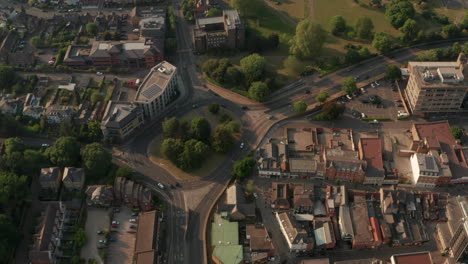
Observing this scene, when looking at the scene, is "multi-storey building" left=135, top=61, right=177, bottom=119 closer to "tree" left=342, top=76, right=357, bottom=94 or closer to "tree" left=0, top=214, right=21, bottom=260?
"tree" left=0, top=214, right=21, bottom=260

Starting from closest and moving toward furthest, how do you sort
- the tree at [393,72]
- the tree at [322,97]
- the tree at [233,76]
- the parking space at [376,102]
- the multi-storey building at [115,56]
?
1. the tree at [322,97]
2. the parking space at [376,102]
3. the tree at [233,76]
4. the tree at [393,72]
5. the multi-storey building at [115,56]

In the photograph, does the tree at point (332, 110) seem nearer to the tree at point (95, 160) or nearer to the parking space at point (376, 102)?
the parking space at point (376, 102)

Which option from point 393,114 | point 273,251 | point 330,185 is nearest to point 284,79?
point 393,114

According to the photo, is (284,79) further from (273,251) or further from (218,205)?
(273,251)

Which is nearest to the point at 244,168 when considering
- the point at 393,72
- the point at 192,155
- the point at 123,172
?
the point at 192,155

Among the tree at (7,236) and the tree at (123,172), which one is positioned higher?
the tree at (123,172)

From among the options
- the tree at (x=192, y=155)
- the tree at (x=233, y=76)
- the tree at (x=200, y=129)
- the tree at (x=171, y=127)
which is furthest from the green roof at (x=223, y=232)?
the tree at (x=233, y=76)
